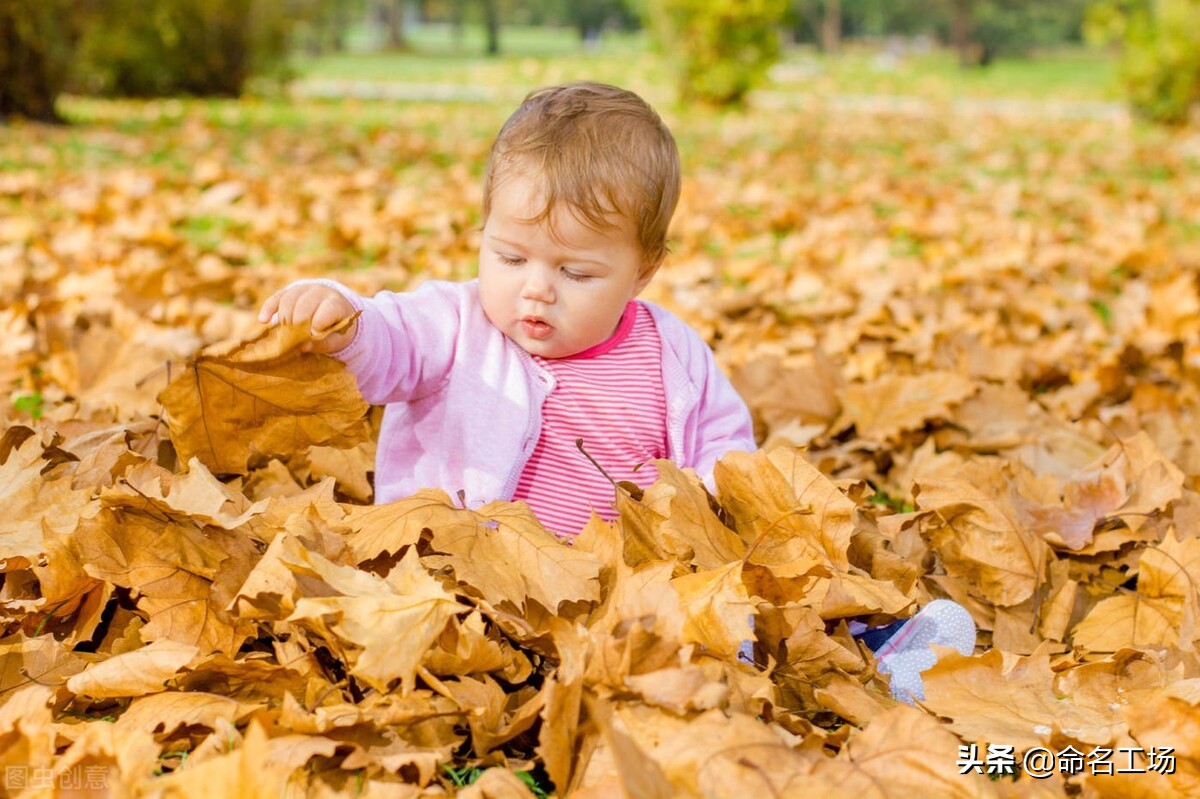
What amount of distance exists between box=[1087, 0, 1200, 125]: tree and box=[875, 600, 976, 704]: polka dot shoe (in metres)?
13.6

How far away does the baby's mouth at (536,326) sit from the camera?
2020 mm

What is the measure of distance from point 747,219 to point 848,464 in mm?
3729

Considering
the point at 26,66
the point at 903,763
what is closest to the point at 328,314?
the point at 903,763

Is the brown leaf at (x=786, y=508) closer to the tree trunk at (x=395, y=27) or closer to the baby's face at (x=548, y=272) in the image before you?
the baby's face at (x=548, y=272)

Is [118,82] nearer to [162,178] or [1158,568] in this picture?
[162,178]

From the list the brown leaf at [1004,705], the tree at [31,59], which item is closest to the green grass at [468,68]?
the tree at [31,59]

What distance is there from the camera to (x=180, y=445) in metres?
1.92

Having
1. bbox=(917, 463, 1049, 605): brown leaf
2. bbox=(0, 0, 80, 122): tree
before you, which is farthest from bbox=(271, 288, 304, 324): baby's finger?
bbox=(0, 0, 80, 122): tree

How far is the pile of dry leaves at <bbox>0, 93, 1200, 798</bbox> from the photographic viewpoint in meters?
1.39

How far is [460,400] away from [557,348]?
0.20 meters

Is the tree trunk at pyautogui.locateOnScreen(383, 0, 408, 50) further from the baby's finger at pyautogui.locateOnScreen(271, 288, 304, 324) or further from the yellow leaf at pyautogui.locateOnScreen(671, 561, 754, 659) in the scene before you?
the yellow leaf at pyautogui.locateOnScreen(671, 561, 754, 659)

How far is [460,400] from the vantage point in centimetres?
208

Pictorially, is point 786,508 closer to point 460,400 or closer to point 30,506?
point 460,400

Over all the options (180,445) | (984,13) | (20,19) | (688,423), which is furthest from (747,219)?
(984,13)
